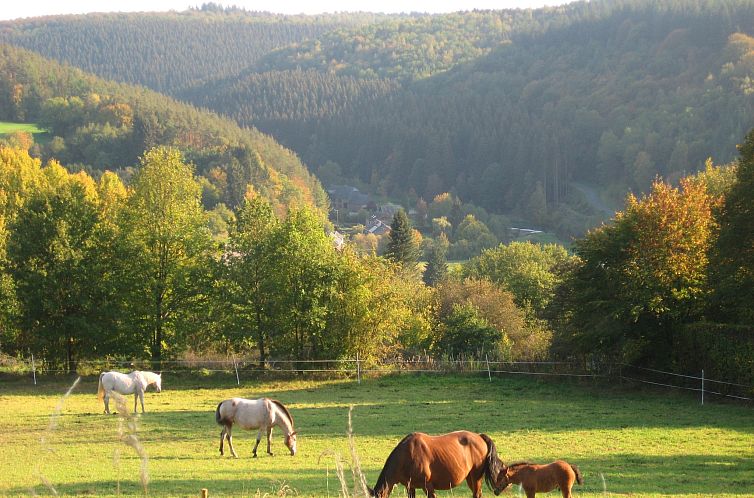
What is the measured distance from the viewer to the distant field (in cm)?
13250

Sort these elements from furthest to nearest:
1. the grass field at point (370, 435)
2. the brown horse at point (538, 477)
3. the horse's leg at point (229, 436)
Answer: the horse's leg at point (229, 436) < the grass field at point (370, 435) < the brown horse at point (538, 477)

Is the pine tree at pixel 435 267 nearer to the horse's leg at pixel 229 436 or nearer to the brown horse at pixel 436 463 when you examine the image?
the horse's leg at pixel 229 436

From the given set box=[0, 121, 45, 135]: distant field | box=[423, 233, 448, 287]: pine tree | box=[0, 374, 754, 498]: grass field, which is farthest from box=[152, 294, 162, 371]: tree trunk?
box=[0, 121, 45, 135]: distant field

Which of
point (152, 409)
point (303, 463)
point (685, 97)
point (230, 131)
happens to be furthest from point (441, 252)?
point (685, 97)

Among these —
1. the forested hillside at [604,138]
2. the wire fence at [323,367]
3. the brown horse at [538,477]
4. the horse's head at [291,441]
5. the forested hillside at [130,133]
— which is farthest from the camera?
the forested hillside at [604,138]

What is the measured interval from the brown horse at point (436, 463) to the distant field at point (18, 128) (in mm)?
134920

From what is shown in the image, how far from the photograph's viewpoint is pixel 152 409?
25.1 m

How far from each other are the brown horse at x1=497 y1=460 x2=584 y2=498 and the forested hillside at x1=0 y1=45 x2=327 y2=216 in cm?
10391

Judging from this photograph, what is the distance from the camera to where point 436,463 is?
10.3m

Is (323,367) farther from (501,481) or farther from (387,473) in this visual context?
(387,473)

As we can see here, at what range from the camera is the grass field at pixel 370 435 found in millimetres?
14492

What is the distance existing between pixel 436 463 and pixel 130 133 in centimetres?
12649

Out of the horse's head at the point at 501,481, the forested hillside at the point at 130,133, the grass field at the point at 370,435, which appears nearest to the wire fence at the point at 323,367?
the grass field at the point at 370,435

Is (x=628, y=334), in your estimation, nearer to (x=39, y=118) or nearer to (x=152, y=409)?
(x=152, y=409)
